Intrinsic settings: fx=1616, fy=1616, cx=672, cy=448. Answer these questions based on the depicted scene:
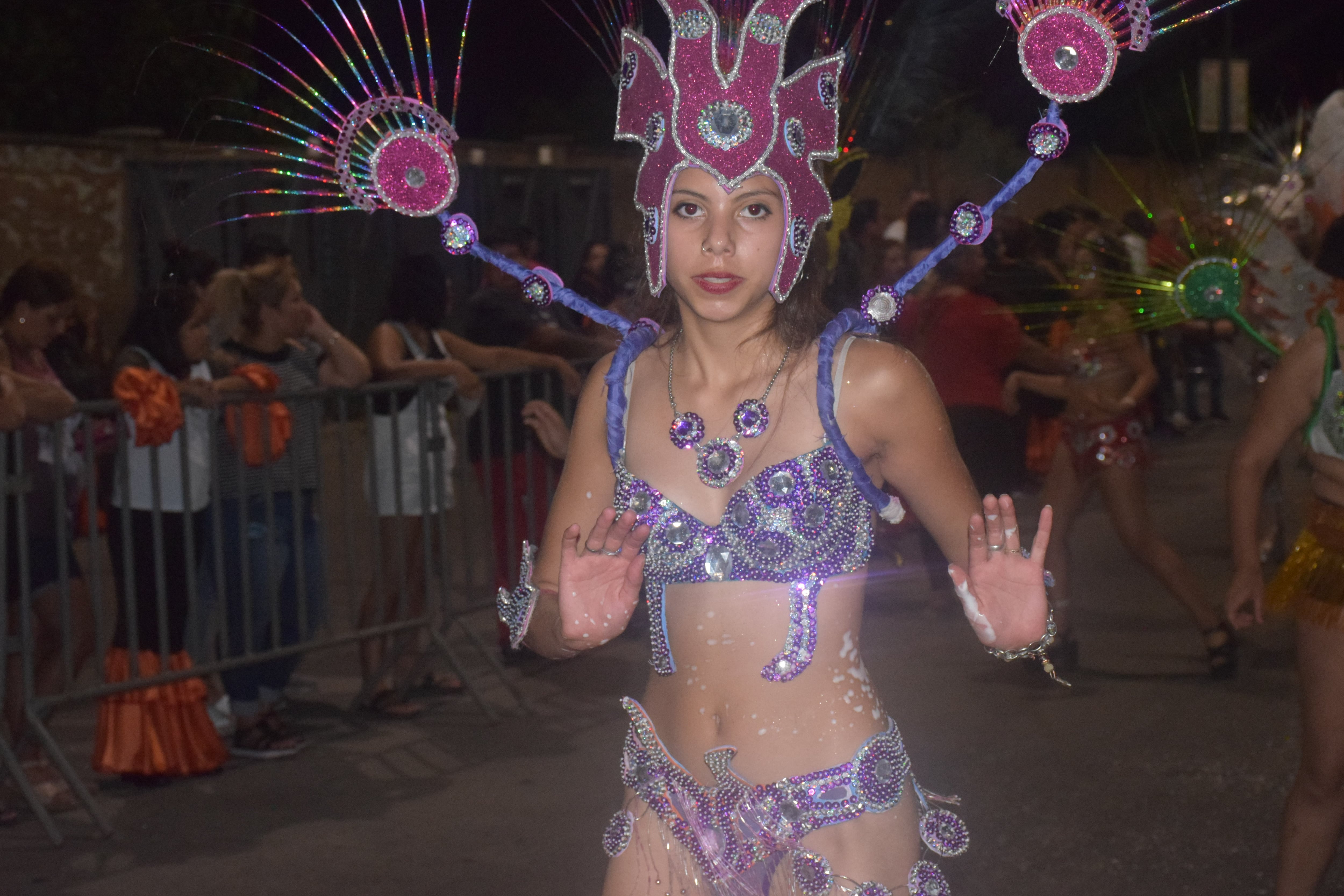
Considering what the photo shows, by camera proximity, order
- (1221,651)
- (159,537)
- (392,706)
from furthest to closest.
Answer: (1221,651)
(392,706)
(159,537)

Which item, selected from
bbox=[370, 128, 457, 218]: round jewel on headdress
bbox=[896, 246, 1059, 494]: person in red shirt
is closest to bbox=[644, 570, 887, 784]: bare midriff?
bbox=[370, 128, 457, 218]: round jewel on headdress

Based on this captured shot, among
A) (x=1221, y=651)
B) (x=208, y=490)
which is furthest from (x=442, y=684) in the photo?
(x=1221, y=651)

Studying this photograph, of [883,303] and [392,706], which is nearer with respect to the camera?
[883,303]

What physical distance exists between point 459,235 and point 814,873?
4.28 feet

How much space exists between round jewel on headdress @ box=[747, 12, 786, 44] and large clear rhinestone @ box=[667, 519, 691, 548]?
846 millimetres

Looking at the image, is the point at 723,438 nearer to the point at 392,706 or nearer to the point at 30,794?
the point at 30,794

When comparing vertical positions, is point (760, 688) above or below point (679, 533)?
below

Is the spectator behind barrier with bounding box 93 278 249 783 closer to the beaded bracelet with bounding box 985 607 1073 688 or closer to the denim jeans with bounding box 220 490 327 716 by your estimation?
the denim jeans with bounding box 220 490 327 716

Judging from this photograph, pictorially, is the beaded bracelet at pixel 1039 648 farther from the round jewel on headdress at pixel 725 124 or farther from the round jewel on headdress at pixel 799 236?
the round jewel on headdress at pixel 725 124

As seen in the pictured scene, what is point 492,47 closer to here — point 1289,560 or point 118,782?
point 1289,560

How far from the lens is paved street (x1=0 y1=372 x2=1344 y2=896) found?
192 inches

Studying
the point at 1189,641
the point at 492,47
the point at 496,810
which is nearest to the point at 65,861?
the point at 496,810

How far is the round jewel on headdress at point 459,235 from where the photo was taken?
117 inches

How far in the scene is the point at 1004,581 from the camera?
99.0 inches
